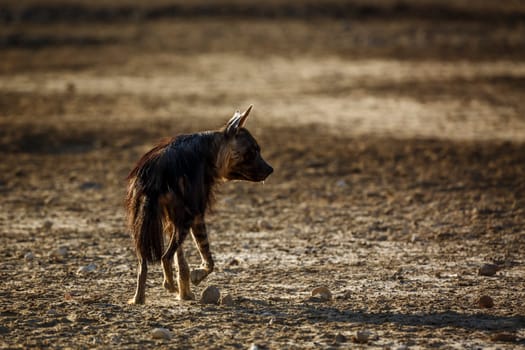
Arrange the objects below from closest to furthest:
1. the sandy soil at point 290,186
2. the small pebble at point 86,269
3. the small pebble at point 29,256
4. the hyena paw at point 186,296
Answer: the sandy soil at point 290,186
the hyena paw at point 186,296
the small pebble at point 86,269
the small pebble at point 29,256

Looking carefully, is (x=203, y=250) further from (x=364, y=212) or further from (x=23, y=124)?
(x=23, y=124)

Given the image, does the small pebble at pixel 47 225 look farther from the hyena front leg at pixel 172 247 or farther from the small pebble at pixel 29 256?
the hyena front leg at pixel 172 247

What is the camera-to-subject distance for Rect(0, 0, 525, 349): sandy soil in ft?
22.6

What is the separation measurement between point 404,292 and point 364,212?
9.33ft

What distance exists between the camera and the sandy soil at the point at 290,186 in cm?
690

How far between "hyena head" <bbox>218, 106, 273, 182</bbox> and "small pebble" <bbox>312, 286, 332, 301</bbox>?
3.31 feet

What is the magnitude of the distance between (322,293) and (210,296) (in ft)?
2.78

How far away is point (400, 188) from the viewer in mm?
11453

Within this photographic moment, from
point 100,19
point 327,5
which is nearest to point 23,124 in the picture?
point 100,19

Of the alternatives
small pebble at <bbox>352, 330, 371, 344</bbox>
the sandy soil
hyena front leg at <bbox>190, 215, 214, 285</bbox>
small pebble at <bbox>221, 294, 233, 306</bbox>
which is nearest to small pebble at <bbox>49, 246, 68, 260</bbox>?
the sandy soil

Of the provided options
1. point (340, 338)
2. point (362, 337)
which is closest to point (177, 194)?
point (340, 338)

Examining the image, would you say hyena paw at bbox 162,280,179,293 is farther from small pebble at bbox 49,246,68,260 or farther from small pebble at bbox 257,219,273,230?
small pebble at bbox 257,219,273,230

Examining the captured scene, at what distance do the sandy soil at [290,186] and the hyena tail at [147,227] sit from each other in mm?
408

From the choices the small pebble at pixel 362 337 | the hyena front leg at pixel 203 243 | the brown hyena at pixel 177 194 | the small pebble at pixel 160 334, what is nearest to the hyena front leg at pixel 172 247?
the brown hyena at pixel 177 194
